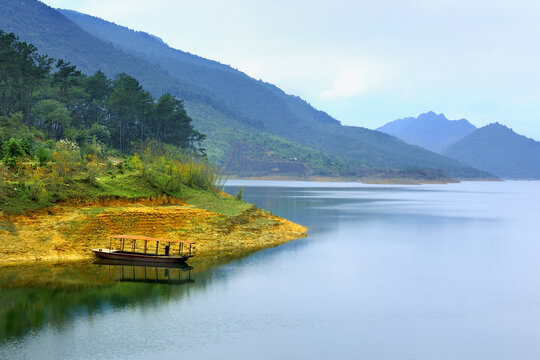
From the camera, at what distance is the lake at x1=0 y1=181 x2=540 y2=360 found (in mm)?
22062

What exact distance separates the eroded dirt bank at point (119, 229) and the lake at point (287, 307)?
301 centimetres

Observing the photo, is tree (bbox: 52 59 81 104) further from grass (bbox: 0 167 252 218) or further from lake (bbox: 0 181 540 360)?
lake (bbox: 0 181 540 360)

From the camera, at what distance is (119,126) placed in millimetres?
106000

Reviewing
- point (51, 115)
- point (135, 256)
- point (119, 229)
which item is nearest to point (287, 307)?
point (135, 256)

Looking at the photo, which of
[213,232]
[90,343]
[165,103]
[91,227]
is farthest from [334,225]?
[165,103]

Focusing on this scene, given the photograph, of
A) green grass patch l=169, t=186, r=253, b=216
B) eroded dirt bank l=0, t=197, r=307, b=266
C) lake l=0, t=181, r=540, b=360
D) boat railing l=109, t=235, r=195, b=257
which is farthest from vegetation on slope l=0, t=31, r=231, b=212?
lake l=0, t=181, r=540, b=360

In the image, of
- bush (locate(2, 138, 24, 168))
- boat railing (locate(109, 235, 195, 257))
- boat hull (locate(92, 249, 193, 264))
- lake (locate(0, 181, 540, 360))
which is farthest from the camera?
bush (locate(2, 138, 24, 168))

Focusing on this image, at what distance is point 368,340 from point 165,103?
94.4 metres

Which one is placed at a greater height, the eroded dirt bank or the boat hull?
the eroded dirt bank

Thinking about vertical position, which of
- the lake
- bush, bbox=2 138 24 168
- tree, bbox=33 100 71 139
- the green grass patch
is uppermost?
tree, bbox=33 100 71 139

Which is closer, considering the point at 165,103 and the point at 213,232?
the point at 213,232

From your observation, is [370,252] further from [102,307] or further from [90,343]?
[90,343]

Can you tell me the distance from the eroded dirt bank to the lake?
3.01 metres

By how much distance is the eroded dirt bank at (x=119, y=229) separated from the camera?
4034cm
